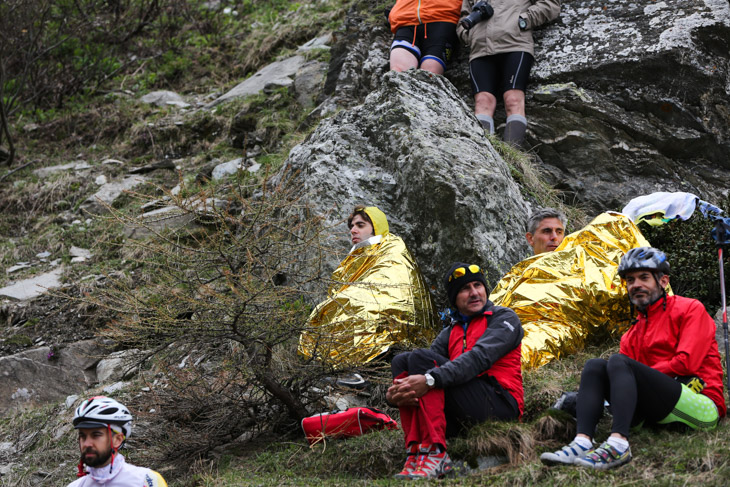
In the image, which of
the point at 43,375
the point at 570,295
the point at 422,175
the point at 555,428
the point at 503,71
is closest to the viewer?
the point at 555,428

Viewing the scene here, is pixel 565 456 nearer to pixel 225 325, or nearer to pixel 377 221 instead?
pixel 225 325

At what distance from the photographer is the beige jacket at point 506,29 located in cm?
811

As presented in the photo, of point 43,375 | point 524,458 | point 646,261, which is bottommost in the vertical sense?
point 43,375

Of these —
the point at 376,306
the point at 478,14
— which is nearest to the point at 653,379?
the point at 376,306

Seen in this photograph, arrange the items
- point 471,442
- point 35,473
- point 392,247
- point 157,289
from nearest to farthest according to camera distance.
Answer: point 471,442 → point 157,289 → point 35,473 → point 392,247

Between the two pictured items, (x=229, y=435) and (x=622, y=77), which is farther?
(x=622, y=77)

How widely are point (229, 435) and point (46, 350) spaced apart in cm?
294

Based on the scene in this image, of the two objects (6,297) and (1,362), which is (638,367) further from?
(6,297)

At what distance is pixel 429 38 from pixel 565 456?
635 centimetres

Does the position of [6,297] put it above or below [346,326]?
below

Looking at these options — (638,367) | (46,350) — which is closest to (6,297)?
(46,350)

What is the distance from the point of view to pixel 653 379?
11.4 feet

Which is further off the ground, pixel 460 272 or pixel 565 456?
pixel 460 272

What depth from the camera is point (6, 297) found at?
25.5ft
